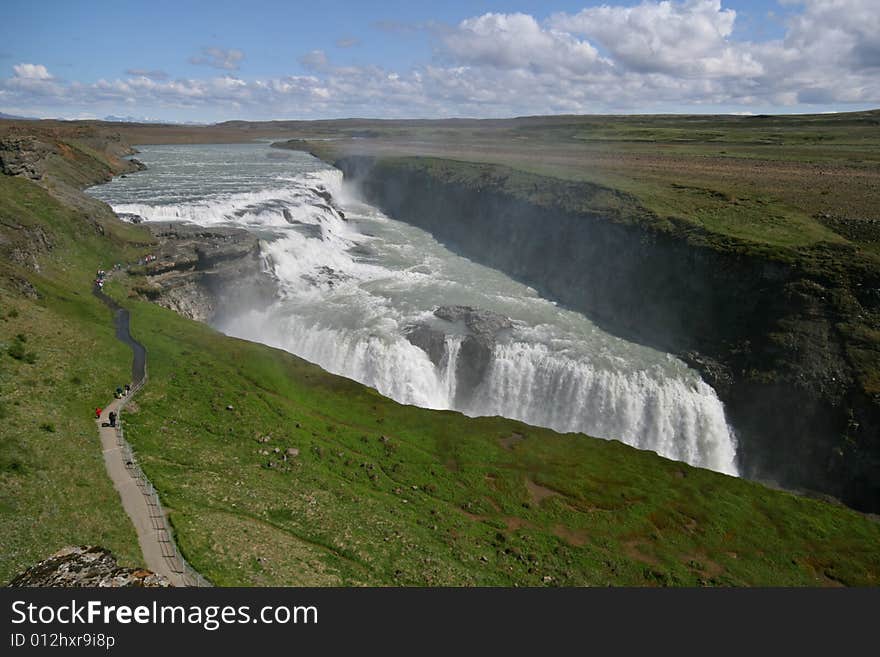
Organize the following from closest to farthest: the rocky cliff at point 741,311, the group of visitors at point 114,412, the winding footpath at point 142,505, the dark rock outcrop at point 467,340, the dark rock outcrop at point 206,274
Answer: the winding footpath at point 142,505 < the group of visitors at point 114,412 < the rocky cliff at point 741,311 < the dark rock outcrop at point 467,340 < the dark rock outcrop at point 206,274

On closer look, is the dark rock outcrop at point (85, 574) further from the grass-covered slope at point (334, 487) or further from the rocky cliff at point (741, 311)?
the rocky cliff at point (741, 311)

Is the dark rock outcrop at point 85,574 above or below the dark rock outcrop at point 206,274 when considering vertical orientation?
below

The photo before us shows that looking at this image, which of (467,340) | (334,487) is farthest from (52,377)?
(467,340)

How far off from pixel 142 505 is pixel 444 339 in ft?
85.2

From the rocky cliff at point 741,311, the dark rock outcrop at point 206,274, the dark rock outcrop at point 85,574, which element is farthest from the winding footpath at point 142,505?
the rocky cliff at point 741,311

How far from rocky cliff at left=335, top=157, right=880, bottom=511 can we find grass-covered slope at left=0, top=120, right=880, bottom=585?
8.11 metres

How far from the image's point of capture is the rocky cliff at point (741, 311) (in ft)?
109

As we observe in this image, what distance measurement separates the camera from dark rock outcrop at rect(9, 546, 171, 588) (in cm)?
1099

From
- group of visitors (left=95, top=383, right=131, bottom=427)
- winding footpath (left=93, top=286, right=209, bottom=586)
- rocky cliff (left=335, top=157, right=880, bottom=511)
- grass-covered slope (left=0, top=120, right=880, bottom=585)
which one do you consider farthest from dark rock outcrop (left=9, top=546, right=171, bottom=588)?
rocky cliff (left=335, top=157, right=880, bottom=511)

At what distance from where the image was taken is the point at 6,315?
26.8 m

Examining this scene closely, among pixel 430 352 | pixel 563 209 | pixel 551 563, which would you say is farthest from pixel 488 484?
pixel 563 209

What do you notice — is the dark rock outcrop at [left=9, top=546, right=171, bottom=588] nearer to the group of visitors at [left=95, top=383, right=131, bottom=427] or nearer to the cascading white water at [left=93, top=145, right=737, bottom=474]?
the group of visitors at [left=95, top=383, right=131, bottom=427]

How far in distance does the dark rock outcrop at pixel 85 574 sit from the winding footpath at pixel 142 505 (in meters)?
3.27

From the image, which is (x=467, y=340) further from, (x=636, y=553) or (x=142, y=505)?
(x=142, y=505)
